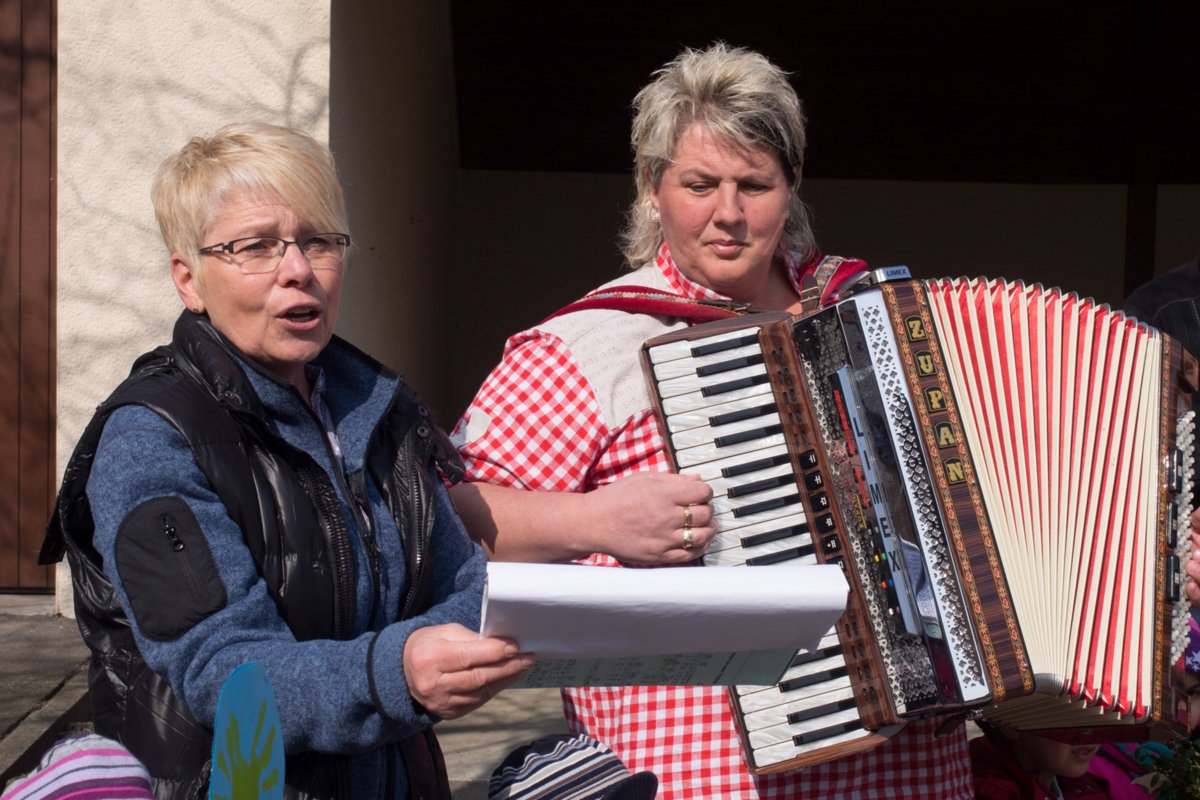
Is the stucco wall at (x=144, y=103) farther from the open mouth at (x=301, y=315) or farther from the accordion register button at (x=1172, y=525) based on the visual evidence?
the accordion register button at (x=1172, y=525)

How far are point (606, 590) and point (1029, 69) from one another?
286 inches

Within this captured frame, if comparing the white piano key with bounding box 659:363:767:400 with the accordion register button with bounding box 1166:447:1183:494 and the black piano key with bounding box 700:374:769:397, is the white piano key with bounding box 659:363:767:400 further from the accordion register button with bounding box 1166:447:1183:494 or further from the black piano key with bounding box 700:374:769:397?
the accordion register button with bounding box 1166:447:1183:494

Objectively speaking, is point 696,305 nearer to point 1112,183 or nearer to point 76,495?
point 76,495

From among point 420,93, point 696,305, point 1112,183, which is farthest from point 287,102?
point 1112,183

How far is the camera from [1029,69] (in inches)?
302

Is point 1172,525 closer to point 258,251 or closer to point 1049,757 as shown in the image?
point 1049,757

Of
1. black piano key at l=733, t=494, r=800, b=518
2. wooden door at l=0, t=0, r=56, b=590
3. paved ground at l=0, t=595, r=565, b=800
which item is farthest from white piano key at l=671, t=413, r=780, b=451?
wooden door at l=0, t=0, r=56, b=590

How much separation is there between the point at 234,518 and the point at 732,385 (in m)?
0.76

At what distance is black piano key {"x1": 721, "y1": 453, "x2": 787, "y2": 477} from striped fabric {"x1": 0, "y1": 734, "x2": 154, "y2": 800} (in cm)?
86

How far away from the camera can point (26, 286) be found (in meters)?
4.79

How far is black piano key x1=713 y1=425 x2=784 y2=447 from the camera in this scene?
1.87m

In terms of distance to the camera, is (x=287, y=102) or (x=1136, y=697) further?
(x=287, y=102)

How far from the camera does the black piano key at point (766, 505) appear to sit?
73.3 inches

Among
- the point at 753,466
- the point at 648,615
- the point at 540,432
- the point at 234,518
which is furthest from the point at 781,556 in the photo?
the point at 234,518
